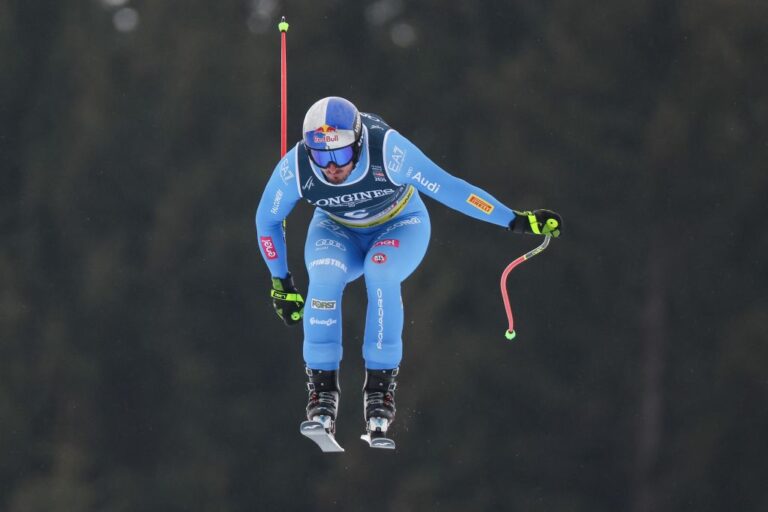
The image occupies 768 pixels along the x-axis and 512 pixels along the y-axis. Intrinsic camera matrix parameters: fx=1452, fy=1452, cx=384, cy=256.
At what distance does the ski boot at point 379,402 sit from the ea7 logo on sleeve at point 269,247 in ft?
3.16

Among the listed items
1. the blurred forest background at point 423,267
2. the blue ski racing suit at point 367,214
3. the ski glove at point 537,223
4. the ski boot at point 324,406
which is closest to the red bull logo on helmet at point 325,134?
the blue ski racing suit at point 367,214

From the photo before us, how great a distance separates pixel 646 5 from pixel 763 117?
2422 millimetres

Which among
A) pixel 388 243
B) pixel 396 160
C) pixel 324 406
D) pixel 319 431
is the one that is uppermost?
pixel 396 160

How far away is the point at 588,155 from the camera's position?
20797mm

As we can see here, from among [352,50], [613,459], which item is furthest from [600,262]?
[352,50]

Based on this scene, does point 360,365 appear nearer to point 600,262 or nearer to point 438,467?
point 438,467

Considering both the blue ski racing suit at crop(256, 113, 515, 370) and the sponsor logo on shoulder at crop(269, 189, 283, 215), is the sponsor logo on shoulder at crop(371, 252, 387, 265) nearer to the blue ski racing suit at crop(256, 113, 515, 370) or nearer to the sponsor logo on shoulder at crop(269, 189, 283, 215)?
the blue ski racing suit at crop(256, 113, 515, 370)

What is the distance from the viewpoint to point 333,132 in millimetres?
7723

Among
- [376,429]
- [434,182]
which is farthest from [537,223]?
[376,429]

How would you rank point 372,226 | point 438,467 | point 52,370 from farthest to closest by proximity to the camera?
point 52,370 → point 438,467 → point 372,226

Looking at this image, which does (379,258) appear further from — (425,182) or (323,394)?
(323,394)

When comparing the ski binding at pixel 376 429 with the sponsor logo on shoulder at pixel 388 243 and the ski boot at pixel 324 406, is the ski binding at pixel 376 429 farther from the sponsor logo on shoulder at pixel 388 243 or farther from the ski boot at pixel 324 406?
the sponsor logo on shoulder at pixel 388 243

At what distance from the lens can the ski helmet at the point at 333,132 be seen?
7730 mm

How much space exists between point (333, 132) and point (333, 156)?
15 cm
